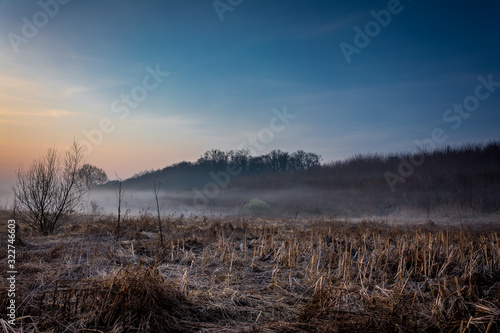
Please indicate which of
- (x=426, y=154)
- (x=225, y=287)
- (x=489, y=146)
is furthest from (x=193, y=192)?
(x=225, y=287)

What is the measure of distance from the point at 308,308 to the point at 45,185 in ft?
44.6

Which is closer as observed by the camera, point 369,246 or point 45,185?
point 369,246

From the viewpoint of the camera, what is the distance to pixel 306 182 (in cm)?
3338

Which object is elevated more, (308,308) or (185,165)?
(185,165)

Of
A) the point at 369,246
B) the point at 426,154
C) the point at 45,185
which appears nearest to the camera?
the point at 369,246

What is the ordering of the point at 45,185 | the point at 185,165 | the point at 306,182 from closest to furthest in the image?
the point at 45,185 → the point at 306,182 → the point at 185,165

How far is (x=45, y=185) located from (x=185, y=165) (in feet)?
155

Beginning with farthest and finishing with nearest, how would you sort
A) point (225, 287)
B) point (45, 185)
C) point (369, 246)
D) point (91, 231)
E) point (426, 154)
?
1. point (426, 154)
2. point (45, 185)
3. point (91, 231)
4. point (369, 246)
5. point (225, 287)

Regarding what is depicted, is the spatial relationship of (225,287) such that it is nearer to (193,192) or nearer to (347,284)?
(347,284)

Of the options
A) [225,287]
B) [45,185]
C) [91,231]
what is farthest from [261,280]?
[45,185]

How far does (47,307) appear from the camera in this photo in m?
3.14

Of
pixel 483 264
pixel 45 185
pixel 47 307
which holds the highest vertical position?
pixel 45 185

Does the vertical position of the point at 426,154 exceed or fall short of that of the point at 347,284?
it exceeds it

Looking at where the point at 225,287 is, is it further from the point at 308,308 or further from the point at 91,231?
the point at 91,231
